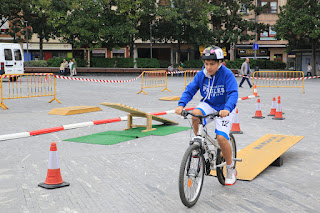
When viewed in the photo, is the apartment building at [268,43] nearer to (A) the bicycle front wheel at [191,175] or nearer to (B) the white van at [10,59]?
(B) the white van at [10,59]

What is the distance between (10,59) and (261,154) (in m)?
24.8

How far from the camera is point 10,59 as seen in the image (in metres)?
28.6

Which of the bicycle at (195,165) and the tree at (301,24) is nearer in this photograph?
the bicycle at (195,165)

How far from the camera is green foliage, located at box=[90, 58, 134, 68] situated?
147 feet

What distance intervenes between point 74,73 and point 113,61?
19.4ft

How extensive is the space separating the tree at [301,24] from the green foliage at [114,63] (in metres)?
15.1

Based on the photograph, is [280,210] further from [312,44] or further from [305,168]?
[312,44]

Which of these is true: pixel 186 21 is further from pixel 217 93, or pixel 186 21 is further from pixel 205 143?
pixel 205 143

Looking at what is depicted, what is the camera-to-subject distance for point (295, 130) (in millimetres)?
10383

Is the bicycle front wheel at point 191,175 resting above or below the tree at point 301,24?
below

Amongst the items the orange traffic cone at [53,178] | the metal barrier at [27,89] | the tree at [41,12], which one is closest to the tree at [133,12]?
the tree at [41,12]

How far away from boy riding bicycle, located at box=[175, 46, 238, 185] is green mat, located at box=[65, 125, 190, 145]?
370 cm

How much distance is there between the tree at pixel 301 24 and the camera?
40353 mm

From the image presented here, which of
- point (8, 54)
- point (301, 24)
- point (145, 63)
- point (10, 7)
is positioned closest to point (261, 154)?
point (8, 54)
